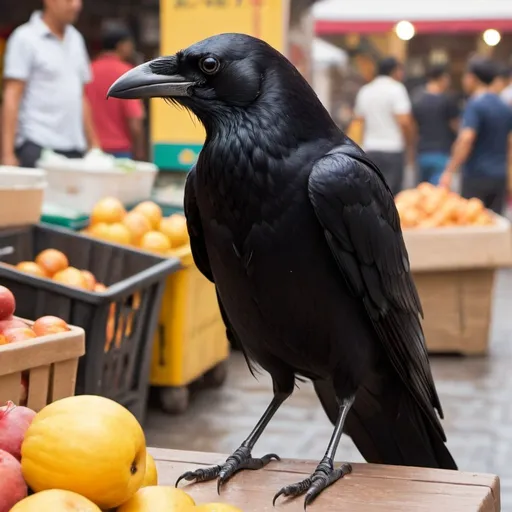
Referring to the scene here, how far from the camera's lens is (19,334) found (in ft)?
8.03

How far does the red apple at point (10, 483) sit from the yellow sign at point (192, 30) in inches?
202

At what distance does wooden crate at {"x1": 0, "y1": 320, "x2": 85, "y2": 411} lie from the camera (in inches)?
91.4

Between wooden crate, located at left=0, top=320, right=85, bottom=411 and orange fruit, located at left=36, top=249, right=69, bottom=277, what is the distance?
5.24 feet

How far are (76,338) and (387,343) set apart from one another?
30.7 inches

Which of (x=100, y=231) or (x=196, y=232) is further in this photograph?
(x=100, y=231)

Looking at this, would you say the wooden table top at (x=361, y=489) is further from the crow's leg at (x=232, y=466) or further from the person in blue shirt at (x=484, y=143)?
the person in blue shirt at (x=484, y=143)

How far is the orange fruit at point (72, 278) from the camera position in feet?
12.8

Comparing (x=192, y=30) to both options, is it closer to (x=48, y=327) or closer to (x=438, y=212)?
(x=438, y=212)

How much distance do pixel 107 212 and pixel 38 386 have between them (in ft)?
8.42

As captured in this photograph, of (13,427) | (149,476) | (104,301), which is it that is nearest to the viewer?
(13,427)

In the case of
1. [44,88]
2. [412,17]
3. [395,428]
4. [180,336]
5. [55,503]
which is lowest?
[180,336]

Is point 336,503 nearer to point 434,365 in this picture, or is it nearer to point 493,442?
point 493,442

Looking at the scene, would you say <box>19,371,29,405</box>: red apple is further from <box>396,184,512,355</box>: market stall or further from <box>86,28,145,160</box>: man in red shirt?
<box>86,28,145,160</box>: man in red shirt

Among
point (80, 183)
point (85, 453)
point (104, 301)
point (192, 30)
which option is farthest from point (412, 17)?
point (85, 453)
